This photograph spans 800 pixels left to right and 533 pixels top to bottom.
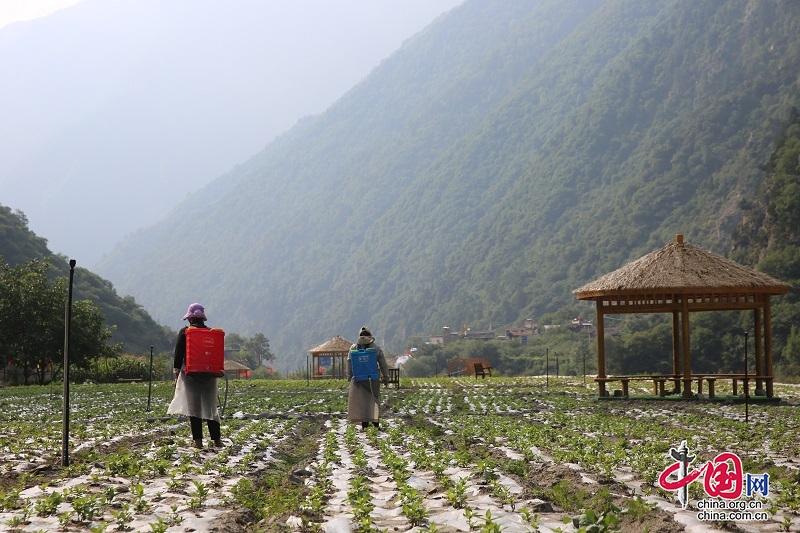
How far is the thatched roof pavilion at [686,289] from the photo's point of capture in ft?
68.5

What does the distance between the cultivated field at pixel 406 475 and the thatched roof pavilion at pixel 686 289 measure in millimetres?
5204

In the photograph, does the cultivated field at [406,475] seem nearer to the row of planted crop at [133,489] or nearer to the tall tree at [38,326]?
the row of planted crop at [133,489]

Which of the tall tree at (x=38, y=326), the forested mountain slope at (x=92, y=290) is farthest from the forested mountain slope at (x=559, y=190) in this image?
the tall tree at (x=38, y=326)

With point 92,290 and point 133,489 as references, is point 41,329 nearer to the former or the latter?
point 133,489

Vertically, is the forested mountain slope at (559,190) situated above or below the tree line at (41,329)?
above

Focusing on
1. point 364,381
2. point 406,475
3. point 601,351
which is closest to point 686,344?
point 601,351

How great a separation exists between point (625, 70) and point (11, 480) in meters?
157

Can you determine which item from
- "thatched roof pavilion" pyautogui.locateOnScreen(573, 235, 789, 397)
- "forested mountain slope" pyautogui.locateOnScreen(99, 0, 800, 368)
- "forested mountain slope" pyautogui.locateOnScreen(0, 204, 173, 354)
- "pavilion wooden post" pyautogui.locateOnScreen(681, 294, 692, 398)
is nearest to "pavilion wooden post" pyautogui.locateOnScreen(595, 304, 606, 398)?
"thatched roof pavilion" pyautogui.locateOnScreen(573, 235, 789, 397)

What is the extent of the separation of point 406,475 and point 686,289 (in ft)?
45.4

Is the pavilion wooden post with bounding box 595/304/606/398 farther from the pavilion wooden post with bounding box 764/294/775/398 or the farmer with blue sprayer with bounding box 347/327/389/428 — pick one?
the farmer with blue sprayer with bounding box 347/327/389/428

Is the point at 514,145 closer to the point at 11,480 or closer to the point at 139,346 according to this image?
the point at 139,346

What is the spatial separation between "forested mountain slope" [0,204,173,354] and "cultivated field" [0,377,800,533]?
5983cm

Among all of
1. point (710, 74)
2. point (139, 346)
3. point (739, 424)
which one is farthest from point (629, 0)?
point (739, 424)

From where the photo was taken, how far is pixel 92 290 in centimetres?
7762
